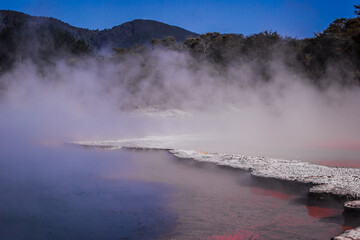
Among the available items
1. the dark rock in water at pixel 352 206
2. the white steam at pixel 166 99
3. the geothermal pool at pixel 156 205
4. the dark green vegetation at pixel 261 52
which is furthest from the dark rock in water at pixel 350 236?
the dark green vegetation at pixel 261 52

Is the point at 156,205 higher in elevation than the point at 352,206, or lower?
lower

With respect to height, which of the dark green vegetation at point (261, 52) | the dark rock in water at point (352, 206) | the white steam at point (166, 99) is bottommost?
the dark rock in water at point (352, 206)

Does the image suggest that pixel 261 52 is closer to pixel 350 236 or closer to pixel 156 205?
pixel 156 205

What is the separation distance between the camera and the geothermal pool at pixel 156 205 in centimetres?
244

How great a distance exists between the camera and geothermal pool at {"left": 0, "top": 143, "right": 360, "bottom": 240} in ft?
8.02

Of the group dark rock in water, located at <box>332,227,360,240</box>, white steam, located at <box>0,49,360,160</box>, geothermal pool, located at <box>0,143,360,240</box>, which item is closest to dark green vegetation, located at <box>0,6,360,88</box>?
white steam, located at <box>0,49,360,160</box>

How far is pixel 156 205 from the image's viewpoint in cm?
304

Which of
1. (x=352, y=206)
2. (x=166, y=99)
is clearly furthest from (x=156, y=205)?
(x=166, y=99)

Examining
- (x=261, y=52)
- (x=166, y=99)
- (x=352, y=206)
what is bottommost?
(x=352, y=206)

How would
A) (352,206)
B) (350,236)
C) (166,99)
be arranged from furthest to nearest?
1. (166,99)
2. (352,206)
3. (350,236)

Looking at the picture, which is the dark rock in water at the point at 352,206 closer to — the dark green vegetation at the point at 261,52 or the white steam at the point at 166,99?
the white steam at the point at 166,99

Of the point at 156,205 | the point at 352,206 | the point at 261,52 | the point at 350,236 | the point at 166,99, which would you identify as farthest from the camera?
the point at 261,52

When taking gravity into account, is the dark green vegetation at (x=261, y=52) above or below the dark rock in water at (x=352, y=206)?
above

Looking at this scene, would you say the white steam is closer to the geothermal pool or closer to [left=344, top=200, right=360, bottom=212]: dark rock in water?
the geothermal pool
